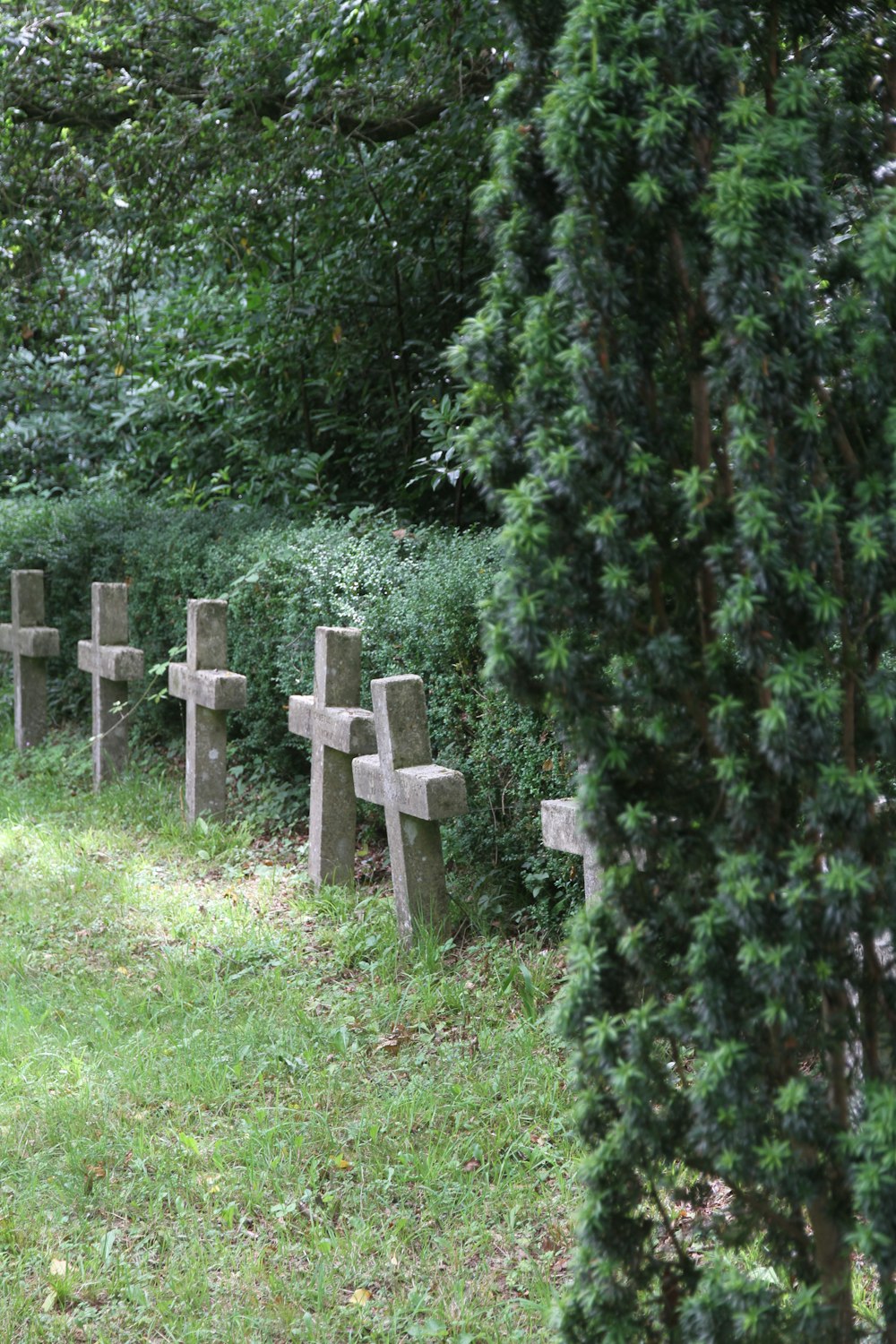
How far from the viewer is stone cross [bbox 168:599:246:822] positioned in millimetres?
6523

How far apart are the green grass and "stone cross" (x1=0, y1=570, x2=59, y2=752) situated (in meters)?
3.11

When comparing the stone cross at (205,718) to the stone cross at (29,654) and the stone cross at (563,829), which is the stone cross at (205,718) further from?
the stone cross at (563,829)

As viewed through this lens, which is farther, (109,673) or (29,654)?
(29,654)

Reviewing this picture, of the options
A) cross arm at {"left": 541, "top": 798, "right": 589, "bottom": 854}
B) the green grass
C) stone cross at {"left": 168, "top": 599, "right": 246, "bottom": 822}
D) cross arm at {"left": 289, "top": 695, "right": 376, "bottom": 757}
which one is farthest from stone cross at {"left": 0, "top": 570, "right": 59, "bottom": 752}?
cross arm at {"left": 541, "top": 798, "right": 589, "bottom": 854}

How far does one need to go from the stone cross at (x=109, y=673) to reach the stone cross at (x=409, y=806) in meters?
3.16

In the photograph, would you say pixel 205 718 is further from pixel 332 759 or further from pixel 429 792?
pixel 429 792

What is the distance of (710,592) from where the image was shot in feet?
6.03

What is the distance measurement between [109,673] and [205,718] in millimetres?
1265

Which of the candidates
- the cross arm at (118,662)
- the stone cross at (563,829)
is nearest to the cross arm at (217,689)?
the cross arm at (118,662)

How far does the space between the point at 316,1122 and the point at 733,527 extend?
252 centimetres

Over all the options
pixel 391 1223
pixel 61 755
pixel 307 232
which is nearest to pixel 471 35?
pixel 307 232

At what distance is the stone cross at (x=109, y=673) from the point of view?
7.49 meters

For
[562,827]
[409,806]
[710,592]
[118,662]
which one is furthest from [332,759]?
[710,592]

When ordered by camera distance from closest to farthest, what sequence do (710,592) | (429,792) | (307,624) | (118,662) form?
(710,592) → (429,792) → (307,624) → (118,662)
